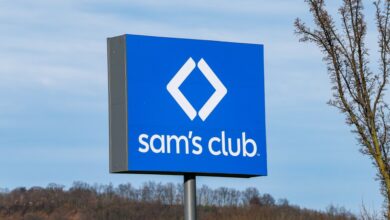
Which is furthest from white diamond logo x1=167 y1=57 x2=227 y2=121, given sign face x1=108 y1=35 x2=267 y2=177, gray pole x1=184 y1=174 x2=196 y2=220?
gray pole x1=184 y1=174 x2=196 y2=220

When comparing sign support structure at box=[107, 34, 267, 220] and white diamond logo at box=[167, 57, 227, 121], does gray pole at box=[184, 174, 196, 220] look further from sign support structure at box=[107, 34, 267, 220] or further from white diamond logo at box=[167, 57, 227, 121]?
white diamond logo at box=[167, 57, 227, 121]

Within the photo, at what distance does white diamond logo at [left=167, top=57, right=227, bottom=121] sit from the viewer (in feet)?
39.1

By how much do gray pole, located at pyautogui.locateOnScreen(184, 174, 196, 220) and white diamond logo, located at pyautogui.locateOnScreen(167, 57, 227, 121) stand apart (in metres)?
0.67

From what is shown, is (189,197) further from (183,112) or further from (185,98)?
(185,98)

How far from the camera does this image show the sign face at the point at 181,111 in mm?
11711

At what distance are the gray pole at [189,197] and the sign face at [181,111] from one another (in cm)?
24

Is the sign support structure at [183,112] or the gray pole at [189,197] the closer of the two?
the sign support structure at [183,112]

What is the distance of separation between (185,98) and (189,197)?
3.43 feet

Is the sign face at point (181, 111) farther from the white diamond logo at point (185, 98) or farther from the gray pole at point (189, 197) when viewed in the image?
the gray pole at point (189, 197)

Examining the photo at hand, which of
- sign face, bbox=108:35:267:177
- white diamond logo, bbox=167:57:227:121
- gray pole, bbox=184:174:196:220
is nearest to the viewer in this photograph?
sign face, bbox=108:35:267:177

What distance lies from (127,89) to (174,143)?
70 centimetres

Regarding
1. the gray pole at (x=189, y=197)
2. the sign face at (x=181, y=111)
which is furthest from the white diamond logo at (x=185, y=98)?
the gray pole at (x=189, y=197)

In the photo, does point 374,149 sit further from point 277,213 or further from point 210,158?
point 277,213

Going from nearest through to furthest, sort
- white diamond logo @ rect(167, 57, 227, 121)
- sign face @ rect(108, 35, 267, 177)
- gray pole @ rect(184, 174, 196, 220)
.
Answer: sign face @ rect(108, 35, 267, 177), white diamond logo @ rect(167, 57, 227, 121), gray pole @ rect(184, 174, 196, 220)
